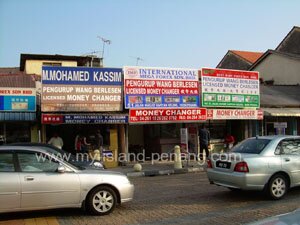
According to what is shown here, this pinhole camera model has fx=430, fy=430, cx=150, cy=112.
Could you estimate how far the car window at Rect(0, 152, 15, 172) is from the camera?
7785mm

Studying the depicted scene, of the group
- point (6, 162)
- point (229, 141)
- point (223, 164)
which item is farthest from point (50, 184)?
point (229, 141)

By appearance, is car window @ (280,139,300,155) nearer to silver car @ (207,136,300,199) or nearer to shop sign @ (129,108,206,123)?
silver car @ (207,136,300,199)

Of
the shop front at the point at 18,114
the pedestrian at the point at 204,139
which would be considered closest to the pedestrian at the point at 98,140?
the shop front at the point at 18,114

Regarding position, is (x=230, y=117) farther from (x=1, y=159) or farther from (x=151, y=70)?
(x=1, y=159)

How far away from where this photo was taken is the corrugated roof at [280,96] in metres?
23.5

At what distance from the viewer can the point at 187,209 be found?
29.0 ft

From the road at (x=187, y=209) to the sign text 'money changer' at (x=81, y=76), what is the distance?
7608 millimetres

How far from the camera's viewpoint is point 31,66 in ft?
101

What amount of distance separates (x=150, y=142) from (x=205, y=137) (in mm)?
3373

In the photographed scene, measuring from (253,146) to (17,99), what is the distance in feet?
35.1

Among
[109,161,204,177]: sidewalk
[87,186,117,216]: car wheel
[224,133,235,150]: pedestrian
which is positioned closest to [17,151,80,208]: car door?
[87,186,117,216]: car wheel

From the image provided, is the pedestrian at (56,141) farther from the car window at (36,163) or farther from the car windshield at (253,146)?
the car window at (36,163)

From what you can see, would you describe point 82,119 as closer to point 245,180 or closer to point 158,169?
point 158,169

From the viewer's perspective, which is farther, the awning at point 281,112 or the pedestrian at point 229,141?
the awning at point 281,112
